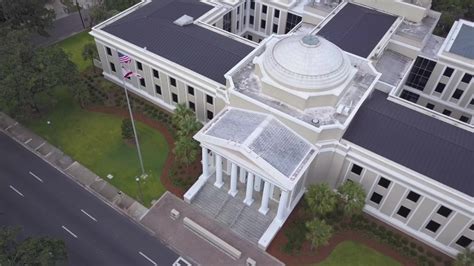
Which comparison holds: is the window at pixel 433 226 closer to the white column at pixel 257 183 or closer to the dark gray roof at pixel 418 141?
the dark gray roof at pixel 418 141

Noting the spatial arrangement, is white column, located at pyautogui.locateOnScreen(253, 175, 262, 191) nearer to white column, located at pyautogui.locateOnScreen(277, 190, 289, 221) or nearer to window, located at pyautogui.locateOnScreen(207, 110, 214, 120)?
white column, located at pyautogui.locateOnScreen(277, 190, 289, 221)

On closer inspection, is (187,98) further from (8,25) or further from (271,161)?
(8,25)

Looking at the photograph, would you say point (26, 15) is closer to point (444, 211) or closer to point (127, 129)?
point (127, 129)

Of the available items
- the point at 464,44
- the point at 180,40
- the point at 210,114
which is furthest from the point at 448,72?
the point at 180,40

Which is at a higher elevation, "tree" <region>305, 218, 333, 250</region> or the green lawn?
"tree" <region>305, 218, 333, 250</region>

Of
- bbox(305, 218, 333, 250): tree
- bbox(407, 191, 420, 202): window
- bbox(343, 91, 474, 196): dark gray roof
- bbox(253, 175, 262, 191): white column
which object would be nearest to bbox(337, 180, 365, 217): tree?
bbox(305, 218, 333, 250): tree

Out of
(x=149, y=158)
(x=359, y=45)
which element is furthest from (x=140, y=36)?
(x=359, y=45)
